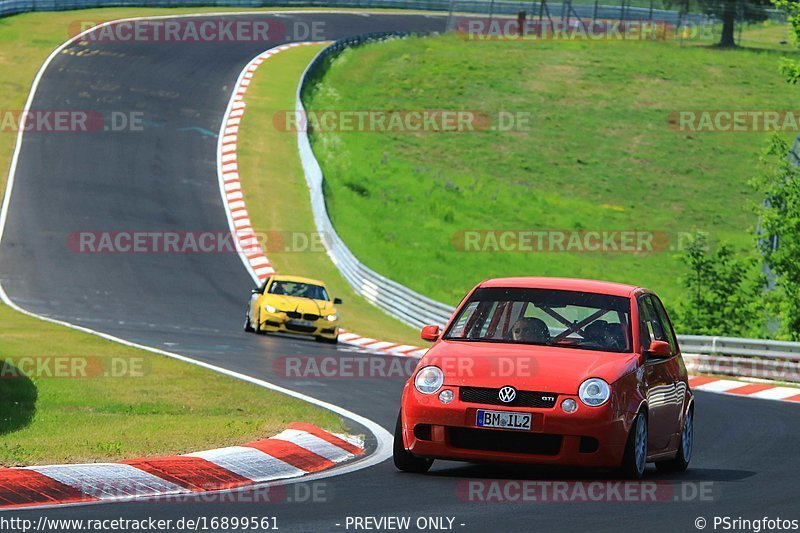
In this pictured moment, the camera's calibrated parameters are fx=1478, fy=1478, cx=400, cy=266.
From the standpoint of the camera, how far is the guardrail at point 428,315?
2500 centimetres

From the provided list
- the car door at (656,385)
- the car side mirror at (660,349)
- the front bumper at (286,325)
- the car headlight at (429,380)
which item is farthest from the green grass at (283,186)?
the car headlight at (429,380)

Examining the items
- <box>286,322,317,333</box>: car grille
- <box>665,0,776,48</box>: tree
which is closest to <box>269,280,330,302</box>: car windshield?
<box>286,322,317,333</box>: car grille

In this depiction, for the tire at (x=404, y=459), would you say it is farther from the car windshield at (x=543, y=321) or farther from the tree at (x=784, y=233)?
the tree at (x=784, y=233)

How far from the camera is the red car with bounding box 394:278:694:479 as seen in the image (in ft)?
33.6

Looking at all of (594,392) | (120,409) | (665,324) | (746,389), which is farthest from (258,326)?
(594,392)

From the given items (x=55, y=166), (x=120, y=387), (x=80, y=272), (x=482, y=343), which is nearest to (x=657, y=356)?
(x=482, y=343)

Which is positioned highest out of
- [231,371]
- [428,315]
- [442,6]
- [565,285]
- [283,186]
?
[442,6]

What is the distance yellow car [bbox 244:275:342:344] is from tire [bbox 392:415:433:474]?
626 inches

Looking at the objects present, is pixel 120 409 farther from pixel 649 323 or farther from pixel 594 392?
pixel 594 392

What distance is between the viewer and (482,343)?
439 inches

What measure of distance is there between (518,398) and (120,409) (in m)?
5.92

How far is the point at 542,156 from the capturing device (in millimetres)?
59969

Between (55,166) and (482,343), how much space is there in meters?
34.3

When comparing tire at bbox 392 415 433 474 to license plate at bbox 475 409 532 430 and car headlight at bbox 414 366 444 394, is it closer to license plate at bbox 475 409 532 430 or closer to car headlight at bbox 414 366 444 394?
car headlight at bbox 414 366 444 394
